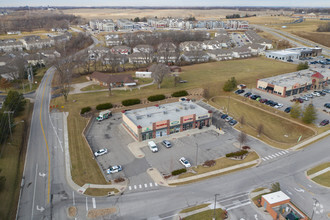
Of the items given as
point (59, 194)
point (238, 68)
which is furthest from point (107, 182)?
point (238, 68)

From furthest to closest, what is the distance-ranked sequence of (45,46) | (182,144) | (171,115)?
(45,46), (171,115), (182,144)

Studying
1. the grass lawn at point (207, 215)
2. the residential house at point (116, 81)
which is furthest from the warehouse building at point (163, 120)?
the residential house at point (116, 81)

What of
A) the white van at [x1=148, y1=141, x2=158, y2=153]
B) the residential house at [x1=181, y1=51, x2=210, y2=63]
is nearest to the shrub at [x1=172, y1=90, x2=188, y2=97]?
the white van at [x1=148, y1=141, x2=158, y2=153]

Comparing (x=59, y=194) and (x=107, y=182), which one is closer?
(x=59, y=194)

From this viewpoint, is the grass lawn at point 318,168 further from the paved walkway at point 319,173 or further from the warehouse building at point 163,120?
the warehouse building at point 163,120

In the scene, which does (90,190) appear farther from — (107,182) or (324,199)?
(324,199)

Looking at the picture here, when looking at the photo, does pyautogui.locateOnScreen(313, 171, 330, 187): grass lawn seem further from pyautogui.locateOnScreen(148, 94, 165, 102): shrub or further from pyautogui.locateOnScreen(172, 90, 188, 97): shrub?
pyautogui.locateOnScreen(148, 94, 165, 102): shrub
